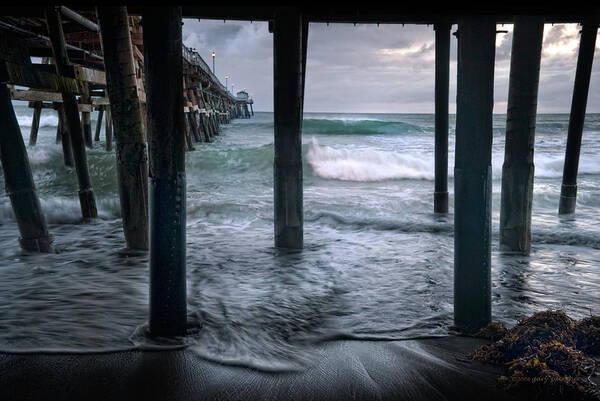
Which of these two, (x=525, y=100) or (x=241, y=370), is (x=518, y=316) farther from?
(x=525, y=100)

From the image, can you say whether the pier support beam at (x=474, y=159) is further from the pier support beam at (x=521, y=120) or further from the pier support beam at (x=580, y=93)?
the pier support beam at (x=580, y=93)

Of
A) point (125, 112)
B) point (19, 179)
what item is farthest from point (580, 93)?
point (19, 179)

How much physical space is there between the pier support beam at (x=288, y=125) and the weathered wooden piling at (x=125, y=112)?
1.71m

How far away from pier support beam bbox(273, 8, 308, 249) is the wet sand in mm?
3115

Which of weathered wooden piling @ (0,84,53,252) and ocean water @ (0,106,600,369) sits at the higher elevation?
weathered wooden piling @ (0,84,53,252)

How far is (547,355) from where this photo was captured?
2916mm

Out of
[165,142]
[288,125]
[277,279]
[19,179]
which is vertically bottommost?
[277,279]

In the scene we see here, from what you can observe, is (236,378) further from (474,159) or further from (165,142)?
(474,159)

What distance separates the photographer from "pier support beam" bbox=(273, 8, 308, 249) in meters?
5.70

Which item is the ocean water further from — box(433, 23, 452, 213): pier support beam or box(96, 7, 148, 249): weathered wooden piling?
box(433, 23, 452, 213): pier support beam

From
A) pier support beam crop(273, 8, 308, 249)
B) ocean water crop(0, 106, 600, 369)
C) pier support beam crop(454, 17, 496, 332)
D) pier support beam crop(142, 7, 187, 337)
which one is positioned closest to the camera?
pier support beam crop(142, 7, 187, 337)

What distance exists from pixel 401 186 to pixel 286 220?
9680 mm

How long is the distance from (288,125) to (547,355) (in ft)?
13.1

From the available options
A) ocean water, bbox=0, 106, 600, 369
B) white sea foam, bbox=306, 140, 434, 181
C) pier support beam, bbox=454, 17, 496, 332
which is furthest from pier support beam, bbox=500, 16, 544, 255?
white sea foam, bbox=306, 140, 434, 181
